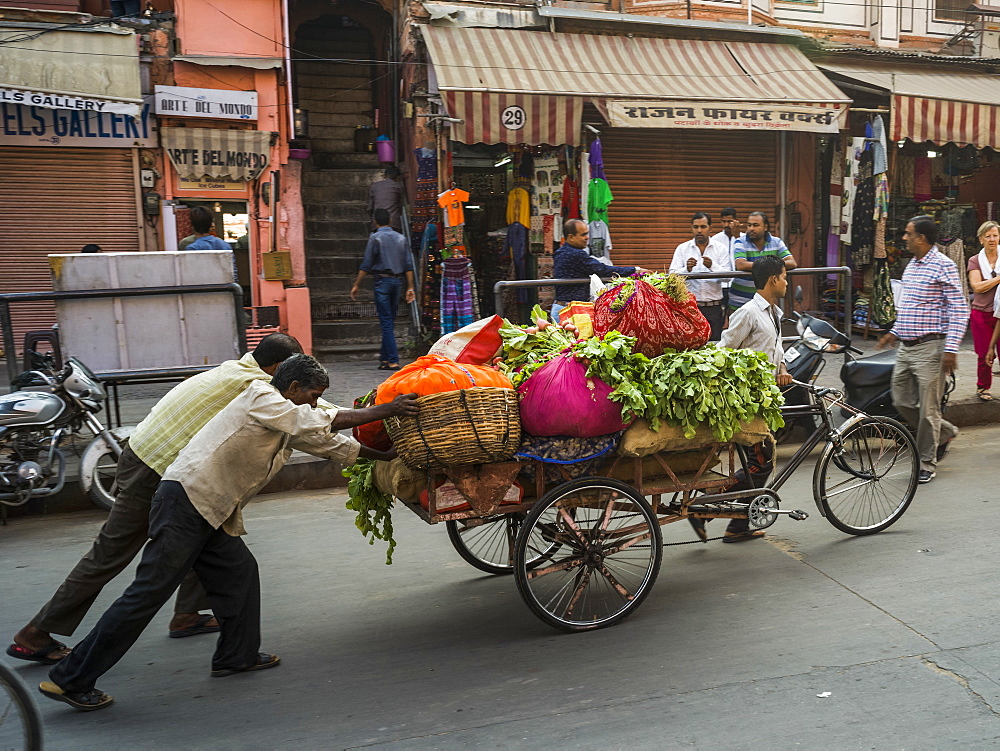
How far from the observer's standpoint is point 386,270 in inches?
405

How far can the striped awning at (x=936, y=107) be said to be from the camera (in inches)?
474

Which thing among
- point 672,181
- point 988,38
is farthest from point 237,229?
point 988,38

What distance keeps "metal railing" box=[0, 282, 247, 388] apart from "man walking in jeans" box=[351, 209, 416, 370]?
326 cm

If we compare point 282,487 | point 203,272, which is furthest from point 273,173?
point 282,487

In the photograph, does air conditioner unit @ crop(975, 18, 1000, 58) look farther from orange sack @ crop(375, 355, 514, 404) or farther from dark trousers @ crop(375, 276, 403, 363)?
orange sack @ crop(375, 355, 514, 404)

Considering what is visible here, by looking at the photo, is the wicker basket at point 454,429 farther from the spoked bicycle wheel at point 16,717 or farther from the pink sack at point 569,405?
the spoked bicycle wheel at point 16,717

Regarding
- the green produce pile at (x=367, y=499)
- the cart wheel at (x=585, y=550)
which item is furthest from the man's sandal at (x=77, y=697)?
the cart wheel at (x=585, y=550)

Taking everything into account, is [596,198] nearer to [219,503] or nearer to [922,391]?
[922,391]

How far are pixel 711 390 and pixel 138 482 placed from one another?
2596mm

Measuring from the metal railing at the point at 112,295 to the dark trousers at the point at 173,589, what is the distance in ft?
11.7

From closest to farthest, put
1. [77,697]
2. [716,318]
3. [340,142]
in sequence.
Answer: [77,697] → [716,318] → [340,142]

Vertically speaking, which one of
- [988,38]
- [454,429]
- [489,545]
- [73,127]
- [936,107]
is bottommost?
[489,545]

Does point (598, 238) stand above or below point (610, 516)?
above

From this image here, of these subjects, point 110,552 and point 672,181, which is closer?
point 110,552
